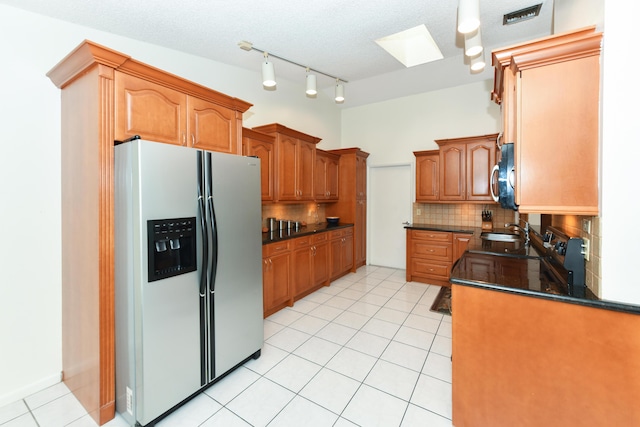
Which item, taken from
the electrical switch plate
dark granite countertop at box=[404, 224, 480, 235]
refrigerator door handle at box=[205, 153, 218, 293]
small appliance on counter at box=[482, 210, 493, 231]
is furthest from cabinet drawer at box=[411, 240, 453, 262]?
refrigerator door handle at box=[205, 153, 218, 293]

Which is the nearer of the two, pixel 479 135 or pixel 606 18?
pixel 606 18

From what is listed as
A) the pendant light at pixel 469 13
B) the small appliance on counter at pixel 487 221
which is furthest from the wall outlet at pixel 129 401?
the small appliance on counter at pixel 487 221

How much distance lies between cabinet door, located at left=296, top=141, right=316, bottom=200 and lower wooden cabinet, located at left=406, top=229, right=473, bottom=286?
179 cm

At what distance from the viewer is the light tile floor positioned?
5.78 feet

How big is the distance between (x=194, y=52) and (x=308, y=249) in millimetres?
2689

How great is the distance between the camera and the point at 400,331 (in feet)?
9.39

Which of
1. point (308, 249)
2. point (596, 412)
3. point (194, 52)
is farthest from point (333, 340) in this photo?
point (194, 52)

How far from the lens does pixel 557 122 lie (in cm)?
138

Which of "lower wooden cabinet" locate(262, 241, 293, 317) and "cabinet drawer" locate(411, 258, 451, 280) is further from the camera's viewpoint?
"cabinet drawer" locate(411, 258, 451, 280)

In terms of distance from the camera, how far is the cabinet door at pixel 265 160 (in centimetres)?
325

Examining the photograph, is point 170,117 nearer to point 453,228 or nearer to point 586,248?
point 586,248

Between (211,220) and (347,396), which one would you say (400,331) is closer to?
(347,396)

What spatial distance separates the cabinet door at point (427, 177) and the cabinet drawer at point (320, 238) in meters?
1.75

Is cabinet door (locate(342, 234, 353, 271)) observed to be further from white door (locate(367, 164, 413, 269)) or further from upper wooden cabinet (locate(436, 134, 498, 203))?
upper wooden cabinet (locate(436, 134, 498, 203))
